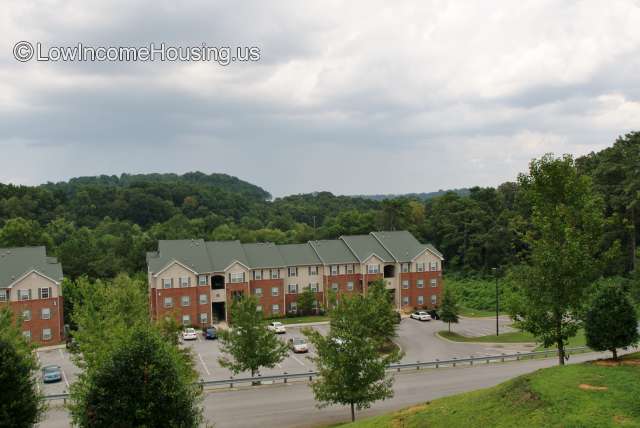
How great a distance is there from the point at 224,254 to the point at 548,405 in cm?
4663

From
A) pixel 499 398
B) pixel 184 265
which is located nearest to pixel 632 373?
pixel 499 398

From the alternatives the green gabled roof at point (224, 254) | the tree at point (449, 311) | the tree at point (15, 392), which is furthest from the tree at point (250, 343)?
the green gabled roof at point (224, 254)

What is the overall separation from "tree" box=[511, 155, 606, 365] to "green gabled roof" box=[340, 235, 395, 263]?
41.3 m

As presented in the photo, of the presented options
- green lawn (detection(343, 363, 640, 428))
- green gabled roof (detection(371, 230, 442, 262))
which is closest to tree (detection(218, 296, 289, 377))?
green lawn (detection(343, 363, 640, 428))

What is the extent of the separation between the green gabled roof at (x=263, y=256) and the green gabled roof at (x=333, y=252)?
16.8 ft

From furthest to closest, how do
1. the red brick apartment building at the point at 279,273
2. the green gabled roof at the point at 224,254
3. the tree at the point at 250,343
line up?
the green gabled roof at the point at 224,254 < the red brick apartment building at the point at 279,273 < the tree at the point at 250,343

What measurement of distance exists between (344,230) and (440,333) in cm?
4360

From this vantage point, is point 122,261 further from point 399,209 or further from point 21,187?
point 21,187

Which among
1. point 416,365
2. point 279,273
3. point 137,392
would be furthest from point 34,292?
point 137,392

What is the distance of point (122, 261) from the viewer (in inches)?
2665

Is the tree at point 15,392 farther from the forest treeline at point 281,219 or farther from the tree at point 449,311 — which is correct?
the tree at point 449,311

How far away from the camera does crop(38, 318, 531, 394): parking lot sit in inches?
1510

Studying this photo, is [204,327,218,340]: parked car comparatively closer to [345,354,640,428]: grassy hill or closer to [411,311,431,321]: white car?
[411,311,431,321]: white car

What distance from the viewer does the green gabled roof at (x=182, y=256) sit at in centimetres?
5644
